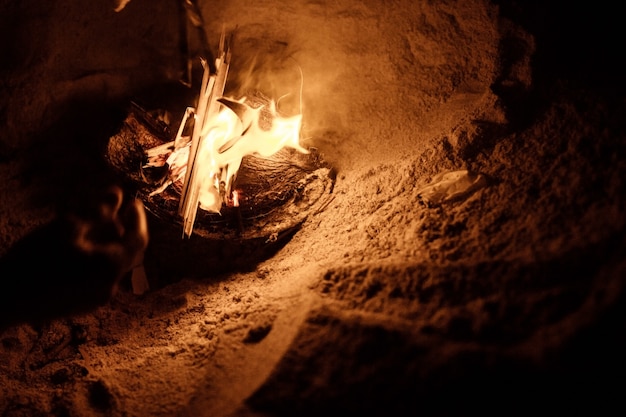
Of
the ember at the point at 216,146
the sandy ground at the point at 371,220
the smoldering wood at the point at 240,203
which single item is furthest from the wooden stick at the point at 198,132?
the sandy ground at the point at 371,220

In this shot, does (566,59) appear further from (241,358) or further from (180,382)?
(180,382)

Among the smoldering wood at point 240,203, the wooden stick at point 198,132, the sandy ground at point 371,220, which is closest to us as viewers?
the sandy ground at point 371,220

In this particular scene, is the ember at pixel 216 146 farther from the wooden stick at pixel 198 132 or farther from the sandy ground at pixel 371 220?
the sandy ground at pixel 371 220

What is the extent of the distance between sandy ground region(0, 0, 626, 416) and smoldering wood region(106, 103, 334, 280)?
6.1 inches

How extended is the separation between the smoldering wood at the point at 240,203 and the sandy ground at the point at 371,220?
0.51ft

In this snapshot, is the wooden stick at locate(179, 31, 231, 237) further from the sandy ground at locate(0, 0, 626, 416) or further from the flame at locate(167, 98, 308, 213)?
the sandy ground at locate(0, 0, 626, 416)

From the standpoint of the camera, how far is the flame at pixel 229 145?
3061 millimetres

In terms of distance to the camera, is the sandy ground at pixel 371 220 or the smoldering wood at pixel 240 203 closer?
the sandy ground at pixel 371 220

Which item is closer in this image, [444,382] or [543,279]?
[444,382]

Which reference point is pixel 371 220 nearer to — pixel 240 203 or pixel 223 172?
pixel 240 203

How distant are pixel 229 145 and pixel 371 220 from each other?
128 centimetres

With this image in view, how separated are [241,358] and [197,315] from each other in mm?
745

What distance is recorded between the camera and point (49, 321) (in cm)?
292

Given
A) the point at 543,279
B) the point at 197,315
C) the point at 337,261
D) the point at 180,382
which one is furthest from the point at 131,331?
the point at 543,279
